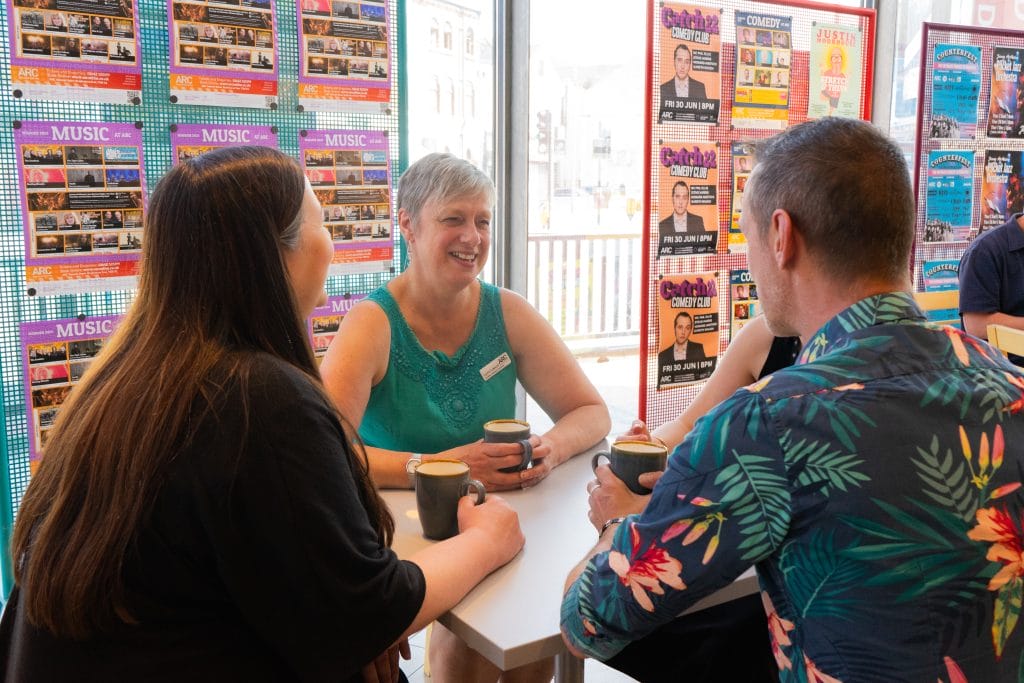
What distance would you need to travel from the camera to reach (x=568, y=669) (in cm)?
143

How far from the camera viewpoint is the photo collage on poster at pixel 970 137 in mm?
4070

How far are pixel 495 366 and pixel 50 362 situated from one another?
120 centimetres

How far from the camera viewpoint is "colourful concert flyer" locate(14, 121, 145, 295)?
2268 millimetres

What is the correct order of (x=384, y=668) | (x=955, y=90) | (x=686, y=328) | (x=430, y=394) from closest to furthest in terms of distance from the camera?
1. (x=384, y=668)
2. (x=430, y=394)
3. (x=686, y=328)
4. (x=955, y=90)

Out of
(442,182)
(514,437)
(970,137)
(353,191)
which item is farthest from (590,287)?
(514,437)

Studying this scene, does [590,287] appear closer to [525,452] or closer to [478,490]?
[525,452]

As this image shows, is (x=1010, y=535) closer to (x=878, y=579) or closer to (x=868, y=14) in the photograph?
(x=878, y=579)

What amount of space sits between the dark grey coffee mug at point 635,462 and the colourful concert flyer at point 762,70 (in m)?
2.38

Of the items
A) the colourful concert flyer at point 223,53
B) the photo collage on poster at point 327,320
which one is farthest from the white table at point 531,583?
the colourful concert flyer at point 223,53

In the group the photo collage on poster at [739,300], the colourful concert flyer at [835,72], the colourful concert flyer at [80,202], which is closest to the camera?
the colourful concert flyer at [80,202]

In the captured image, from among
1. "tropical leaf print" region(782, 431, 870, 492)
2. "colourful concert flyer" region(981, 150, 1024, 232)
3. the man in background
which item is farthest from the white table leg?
"colourful concert flyer" region(981, 150, 1024, 232)

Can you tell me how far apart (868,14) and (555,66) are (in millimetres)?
1404

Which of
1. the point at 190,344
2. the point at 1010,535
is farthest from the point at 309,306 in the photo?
the point at 1010,535

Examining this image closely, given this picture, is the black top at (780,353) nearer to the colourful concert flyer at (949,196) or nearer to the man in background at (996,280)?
the man in background at (996,280)
